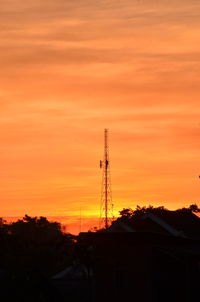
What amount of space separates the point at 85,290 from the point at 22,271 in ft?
114

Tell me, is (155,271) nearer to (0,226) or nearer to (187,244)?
(187,244)

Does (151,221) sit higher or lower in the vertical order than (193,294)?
higher

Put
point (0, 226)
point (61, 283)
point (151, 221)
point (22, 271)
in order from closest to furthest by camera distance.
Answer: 1. point (22, 271)
2. point (0, 226)
3. point (151, 221)
4. point (61, 283)

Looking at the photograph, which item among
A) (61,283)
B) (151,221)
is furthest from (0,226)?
(61,283)

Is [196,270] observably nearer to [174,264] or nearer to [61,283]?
[174,264]

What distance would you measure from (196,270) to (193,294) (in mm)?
1416

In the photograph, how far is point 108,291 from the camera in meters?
40.0

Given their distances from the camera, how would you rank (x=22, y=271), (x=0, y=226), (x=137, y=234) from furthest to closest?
(x=137, y=234)
(x=0, y=226)
(x=22, y=271)

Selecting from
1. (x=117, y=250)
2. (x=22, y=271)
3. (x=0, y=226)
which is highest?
(x=117, y=250)

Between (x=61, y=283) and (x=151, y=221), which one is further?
(x=61, y=283)

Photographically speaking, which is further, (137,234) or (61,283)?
(61,283)

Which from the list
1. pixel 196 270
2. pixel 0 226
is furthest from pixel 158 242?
pixel 0 226

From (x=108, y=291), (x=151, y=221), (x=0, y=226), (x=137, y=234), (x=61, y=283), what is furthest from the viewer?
(x=61, y=283)

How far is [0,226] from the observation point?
462 inches
